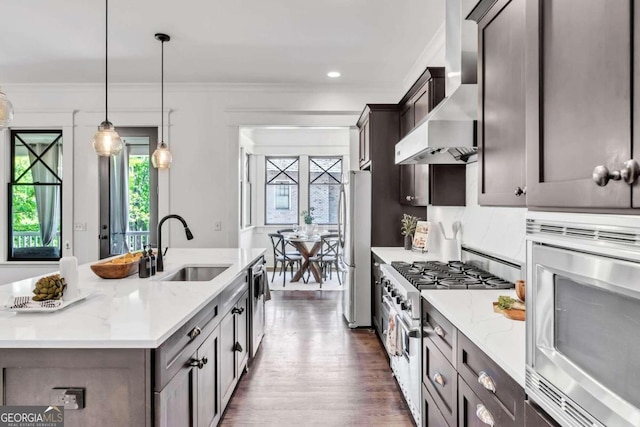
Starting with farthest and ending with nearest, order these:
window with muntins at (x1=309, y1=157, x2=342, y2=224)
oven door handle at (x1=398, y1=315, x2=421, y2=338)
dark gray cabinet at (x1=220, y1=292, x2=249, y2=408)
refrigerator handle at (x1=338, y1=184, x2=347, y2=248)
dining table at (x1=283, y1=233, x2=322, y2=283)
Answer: window with muntins at (x1=309, y1=157, x2=342, y2=224) < dining table at (x1=283, y1=233, x2=322, y2=283) < refrigerator handle at (x1=338, y1=184, x2=347, y2=248) < dark gray cabinet at (x1=220, y1=292, x2=249, y2=408) < oven door handle at (x1=398, y1=315, x2=421, y2=338)

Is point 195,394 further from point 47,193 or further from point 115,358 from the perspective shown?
point 47,193

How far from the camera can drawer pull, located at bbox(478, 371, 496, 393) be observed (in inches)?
50.1

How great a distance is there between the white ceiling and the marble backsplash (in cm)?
145

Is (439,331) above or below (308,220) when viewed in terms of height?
below

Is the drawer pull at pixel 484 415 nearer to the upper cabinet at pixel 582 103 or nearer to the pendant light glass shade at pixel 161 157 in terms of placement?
the upper cabinet at pixel 582 103

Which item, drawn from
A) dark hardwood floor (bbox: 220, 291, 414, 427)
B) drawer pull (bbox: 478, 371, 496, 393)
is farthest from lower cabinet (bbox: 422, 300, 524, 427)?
dark hardwood floor (bbox: 220, 291, 414, 427)

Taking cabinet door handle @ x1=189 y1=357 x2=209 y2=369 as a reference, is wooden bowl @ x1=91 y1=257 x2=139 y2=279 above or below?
above

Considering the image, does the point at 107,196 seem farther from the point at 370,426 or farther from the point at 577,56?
the point at 577,56

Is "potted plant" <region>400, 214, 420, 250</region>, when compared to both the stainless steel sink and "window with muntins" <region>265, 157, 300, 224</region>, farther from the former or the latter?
"window with muntins" <region>265, 157, 300, 224</region>

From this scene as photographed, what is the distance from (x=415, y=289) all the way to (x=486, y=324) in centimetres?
67

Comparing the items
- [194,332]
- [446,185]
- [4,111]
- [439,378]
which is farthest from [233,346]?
[446,185]

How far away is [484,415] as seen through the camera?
4.33 feet

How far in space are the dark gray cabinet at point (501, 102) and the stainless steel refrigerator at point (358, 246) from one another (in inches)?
87.4

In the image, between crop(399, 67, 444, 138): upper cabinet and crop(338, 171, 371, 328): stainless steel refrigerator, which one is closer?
crop(399, 67, 444, 138): upper cabinet
